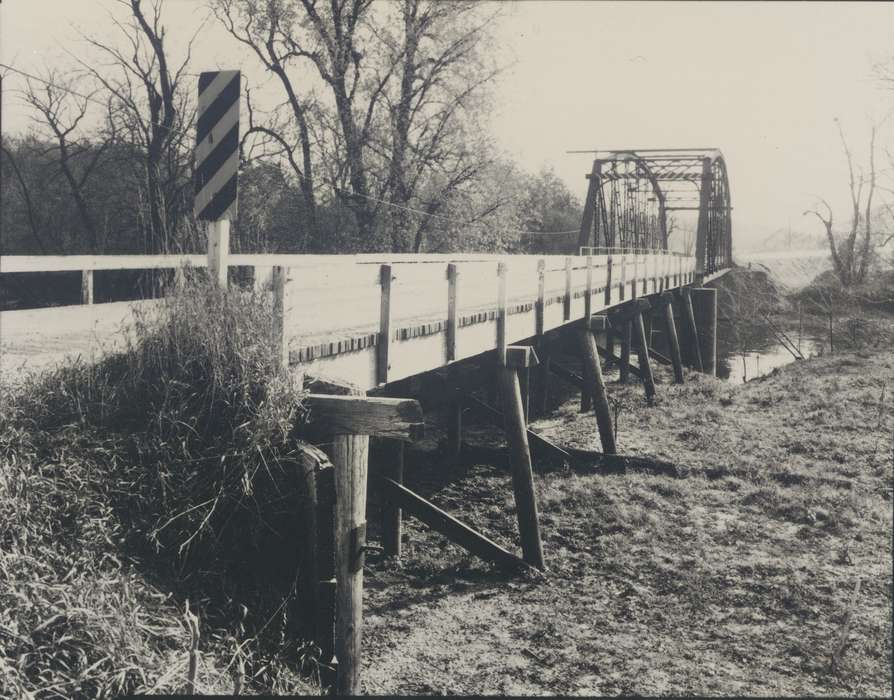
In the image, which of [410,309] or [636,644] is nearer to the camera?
[636,644]

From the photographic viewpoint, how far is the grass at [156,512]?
3.58 m

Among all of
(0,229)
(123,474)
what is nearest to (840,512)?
(123,474)

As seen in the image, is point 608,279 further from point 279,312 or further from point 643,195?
point 643,195

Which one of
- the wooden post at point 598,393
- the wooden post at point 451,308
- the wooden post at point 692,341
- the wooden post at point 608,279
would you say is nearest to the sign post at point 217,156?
the wooden post at point 451,308

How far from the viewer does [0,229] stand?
18344 mm

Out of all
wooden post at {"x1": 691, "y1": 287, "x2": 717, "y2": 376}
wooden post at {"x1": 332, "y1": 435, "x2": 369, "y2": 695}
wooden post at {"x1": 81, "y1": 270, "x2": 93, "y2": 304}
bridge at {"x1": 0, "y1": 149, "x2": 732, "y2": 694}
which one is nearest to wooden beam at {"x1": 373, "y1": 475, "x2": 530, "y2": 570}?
bridge at {"x1": 0, "y1": 149, "x2": 732, "y2": 694}

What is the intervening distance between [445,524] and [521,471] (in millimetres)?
1390

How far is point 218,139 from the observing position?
525 centimetres

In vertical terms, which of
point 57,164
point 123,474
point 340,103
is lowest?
point 123,474

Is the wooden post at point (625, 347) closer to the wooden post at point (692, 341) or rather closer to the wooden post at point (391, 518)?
the wooden post at point (692, 341)

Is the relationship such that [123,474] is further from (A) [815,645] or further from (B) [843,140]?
(B) [843,140]

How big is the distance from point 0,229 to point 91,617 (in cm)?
1735

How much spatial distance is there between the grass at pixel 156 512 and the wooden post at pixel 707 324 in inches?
747

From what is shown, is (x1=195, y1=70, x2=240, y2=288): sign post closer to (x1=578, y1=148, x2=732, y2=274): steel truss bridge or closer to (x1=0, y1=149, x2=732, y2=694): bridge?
(x1=0, y1=149, x2=732, y2=694): bridge
